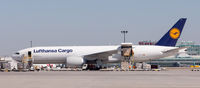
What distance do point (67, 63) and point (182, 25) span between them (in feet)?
60.8

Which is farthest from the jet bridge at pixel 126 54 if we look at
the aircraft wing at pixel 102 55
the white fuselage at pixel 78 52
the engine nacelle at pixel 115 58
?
the aircraft wing at pixel 102 55

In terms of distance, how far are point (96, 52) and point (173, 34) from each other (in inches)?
484

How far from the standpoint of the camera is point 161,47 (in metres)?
52.1

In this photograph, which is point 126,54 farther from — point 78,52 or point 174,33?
point 174,33

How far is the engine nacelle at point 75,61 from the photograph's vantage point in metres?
49.7

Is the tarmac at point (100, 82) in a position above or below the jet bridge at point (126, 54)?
below

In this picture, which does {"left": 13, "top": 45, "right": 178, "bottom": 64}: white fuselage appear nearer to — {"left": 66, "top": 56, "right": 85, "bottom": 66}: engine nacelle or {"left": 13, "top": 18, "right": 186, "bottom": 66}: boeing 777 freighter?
{"left": 13, "top": 18, "right": 186, "bottom": 66}: boeing 777 freighter

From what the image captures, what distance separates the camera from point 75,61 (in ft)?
163

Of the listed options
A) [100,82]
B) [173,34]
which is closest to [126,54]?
[173,34]

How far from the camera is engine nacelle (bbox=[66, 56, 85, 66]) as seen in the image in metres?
49.7

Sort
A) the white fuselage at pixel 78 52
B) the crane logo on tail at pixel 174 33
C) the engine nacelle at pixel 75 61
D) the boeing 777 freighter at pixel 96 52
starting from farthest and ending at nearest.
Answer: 1. the crane logo on tail at pixel 174 33
2. the white fuselage at pixel 78 52
3. the boeing 777 freighter at pixel 96 52
4. the engine nacelle at pixel 75 61

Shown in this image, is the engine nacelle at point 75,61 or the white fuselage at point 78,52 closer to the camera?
the engine nacelle at point 75,61

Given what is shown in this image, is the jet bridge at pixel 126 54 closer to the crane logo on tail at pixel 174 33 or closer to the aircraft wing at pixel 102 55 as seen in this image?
the aircraft wing at pixel 102 55

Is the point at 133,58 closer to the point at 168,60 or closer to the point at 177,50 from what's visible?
the point at 177,50
